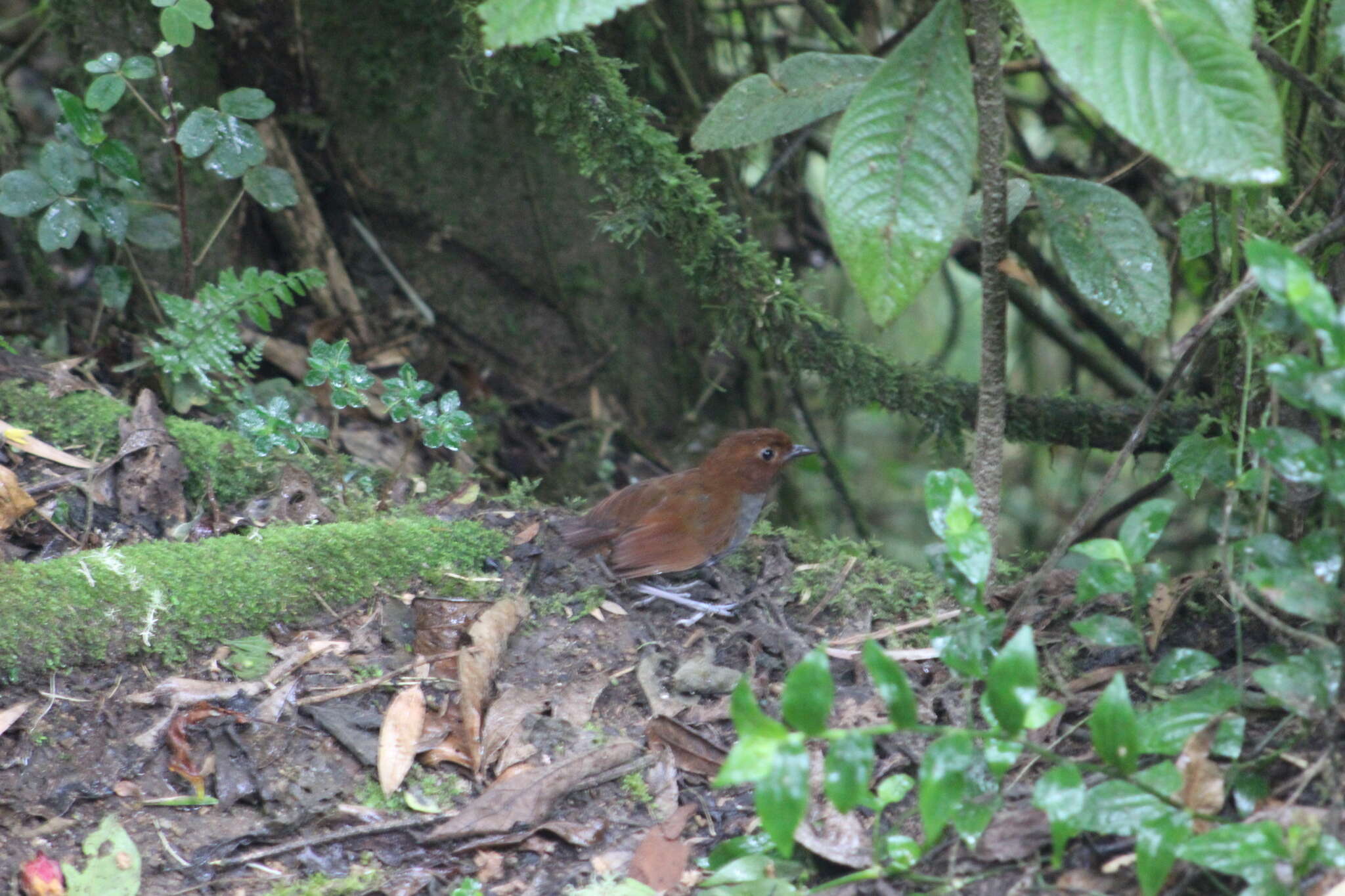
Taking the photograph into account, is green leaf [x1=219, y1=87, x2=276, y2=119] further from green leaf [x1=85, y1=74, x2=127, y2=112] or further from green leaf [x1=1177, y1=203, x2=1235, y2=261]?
green leaf [x1=1177, y1=203, x2=1235, y2=261]

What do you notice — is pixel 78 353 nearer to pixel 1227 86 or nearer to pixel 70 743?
pixel 70 743

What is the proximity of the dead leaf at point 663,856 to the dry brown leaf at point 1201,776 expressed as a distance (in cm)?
99

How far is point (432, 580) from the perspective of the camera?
3.17 metres

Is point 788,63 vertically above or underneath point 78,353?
above

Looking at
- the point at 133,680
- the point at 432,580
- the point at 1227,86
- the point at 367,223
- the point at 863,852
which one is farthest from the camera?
the point at 367,223

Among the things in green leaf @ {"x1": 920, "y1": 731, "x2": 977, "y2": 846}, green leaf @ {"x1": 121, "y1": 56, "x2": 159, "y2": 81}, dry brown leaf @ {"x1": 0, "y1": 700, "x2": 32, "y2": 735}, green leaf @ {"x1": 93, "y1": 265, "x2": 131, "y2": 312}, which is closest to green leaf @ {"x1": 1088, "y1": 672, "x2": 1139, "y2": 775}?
green leaf @ {"x1": 920, "y1": 731, "x2": 977, "y2": 846}

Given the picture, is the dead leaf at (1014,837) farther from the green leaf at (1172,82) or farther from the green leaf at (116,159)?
the green leaf at (116,159)

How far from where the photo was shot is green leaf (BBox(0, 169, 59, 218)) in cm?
351

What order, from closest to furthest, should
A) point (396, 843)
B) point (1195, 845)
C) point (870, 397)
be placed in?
1. point (1195, 845)
2. point (396, 843)
3. point (870, 397)

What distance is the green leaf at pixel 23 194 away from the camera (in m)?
3.51

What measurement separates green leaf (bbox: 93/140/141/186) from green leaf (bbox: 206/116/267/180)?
222 mm

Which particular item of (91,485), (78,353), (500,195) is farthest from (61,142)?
(500,195)

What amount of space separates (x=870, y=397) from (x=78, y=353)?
275 cm

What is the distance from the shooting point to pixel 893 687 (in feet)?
6.05
